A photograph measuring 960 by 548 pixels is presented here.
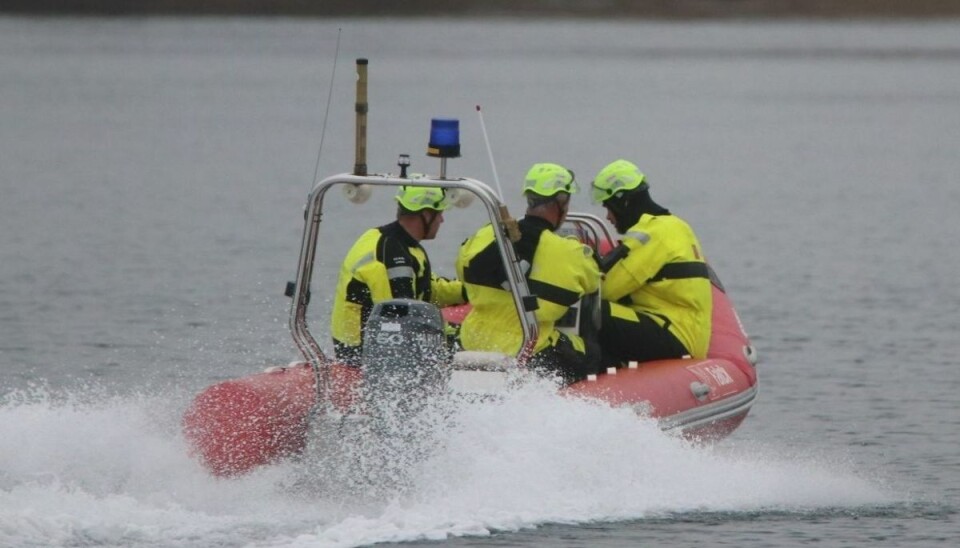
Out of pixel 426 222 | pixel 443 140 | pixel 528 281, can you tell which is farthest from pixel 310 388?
pixel 443 140

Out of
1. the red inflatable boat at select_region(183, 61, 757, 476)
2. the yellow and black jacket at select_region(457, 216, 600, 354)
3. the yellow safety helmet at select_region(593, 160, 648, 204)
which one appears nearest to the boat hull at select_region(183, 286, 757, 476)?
the red inflatable boat at select_region(183, 61, 757, 476)

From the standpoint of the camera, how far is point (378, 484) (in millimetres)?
8875

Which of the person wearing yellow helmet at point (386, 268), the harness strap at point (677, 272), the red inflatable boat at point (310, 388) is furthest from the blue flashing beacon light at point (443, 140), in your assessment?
the harness strap at point (677, 272)

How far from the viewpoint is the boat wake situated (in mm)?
8219

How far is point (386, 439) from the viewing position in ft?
29.0

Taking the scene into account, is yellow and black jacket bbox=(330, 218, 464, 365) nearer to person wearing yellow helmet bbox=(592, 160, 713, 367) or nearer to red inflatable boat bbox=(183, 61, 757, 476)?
red inflatable boat bbox=(183, 61, 757, 476)

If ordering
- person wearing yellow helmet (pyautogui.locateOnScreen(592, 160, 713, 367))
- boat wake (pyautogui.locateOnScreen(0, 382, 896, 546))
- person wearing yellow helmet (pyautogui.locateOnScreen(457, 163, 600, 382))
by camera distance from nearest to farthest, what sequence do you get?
boat wake (pyautogui.locateOnScreen(0, 382, 896, 546)) < person wearing yellow helmet (pyautogui.locateOnScreen(457, 163, 600, 382)) < person wearing yellow helmet (pyautogui.locateOnScreen(592, 160, 713, 367))

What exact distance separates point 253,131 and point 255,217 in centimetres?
1961

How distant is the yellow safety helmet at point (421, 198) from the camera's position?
30.7ft

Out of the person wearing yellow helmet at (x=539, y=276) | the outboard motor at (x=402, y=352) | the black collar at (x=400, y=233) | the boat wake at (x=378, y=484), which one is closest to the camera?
the boat wake at (x=378, y=484)

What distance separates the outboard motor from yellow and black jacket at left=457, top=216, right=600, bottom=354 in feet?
1.65

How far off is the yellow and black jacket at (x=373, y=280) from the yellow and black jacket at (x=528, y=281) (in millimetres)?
236

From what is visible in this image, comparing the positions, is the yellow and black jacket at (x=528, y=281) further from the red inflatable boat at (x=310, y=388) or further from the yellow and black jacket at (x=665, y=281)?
the yellow and black jacket at (x=665, y=281)

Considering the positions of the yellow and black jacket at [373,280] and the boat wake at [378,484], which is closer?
the boat wake at [378,484]
